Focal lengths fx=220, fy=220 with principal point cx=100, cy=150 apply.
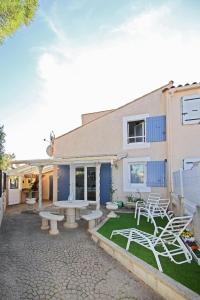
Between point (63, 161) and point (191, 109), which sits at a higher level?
point (191, 109)

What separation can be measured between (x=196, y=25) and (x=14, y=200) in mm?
17414

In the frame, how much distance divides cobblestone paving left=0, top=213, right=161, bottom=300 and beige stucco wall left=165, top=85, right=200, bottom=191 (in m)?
7.73

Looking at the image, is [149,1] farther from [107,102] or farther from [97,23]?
[107,102]

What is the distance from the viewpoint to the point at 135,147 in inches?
579

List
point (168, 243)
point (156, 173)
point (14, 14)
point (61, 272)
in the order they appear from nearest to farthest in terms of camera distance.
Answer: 1. point (14, 14)
2. point (61, 272)
3. point (168, 243)
4. point (156, 173)

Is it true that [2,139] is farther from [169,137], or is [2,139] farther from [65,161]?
[169,137]

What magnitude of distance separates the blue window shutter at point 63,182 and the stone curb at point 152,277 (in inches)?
413

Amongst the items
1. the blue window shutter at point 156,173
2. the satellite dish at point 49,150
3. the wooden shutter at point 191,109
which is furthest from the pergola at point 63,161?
the wooden shutter at point 191,109

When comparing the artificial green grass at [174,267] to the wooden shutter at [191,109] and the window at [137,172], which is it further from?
the wooden shutter at [191,109]

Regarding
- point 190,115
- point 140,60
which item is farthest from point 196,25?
point 190,115

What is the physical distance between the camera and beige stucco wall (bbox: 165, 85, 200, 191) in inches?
512

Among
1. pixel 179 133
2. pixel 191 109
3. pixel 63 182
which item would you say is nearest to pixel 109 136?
pixel 179 133

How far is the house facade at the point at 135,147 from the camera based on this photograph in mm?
13195

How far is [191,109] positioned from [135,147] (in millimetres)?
4134
